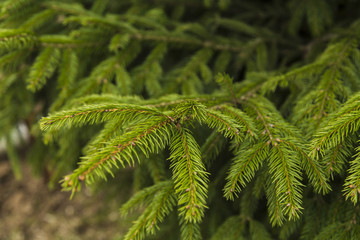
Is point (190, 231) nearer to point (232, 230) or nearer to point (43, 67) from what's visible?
point (232, 230)

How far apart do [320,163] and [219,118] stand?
1.49 ft

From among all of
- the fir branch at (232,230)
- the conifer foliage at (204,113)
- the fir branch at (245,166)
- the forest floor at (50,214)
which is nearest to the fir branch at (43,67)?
the conifer foliage at (204,113)

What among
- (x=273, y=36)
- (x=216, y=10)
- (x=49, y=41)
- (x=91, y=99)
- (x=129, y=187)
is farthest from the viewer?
(x=129, y=187)

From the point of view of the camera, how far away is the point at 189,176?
3.28 feet

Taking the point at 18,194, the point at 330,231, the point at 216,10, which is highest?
the point at 216,10

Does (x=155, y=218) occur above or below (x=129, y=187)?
above

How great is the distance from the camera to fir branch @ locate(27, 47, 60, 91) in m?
1.63

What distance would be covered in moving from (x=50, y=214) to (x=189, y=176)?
3571 mm

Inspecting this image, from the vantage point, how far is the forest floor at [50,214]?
11.9 feet

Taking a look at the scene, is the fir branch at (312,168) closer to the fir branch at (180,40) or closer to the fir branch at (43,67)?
the fir branch at (180,40)

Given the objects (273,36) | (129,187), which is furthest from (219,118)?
(129,187)

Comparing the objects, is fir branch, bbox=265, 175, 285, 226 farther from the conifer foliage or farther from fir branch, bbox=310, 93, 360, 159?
fir branch, bbox=310, 93, 360, 159

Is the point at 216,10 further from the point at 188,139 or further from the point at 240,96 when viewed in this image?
the point at 188,139

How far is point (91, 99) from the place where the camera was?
58.8 inches
